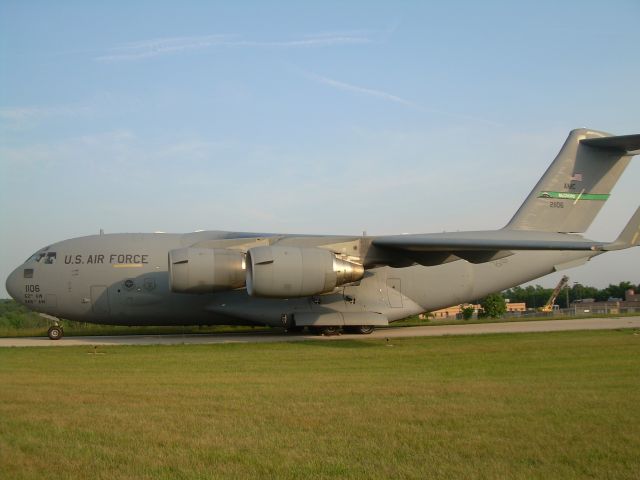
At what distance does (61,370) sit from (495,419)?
7.63 m

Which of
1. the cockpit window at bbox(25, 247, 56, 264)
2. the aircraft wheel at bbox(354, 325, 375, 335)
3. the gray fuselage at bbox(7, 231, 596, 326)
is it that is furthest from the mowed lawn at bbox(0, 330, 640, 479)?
the aircraft wheel at bbox(354, 325, 375, 335)

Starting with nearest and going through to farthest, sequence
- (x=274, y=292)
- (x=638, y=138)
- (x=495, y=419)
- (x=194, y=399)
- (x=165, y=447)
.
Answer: (x=165, y=447), (x=495, y=419), (x=194, y=399), (x=274, y=292), (x=638, y=138)

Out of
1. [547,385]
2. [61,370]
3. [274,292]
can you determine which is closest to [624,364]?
[547,385]

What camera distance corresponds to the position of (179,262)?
54.3ft

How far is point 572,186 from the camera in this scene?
20.9m

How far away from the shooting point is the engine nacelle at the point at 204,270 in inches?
651

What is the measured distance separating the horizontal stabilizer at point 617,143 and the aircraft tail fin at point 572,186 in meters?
0.11

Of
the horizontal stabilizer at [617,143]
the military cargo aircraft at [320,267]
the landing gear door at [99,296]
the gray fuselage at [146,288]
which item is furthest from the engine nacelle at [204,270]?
the horizontal stabilizer at [617,143]

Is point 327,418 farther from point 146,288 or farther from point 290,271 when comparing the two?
point 146,288

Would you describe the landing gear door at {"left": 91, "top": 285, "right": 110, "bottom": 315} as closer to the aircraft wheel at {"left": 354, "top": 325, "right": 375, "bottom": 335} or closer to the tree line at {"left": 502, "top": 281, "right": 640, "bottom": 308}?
the aircraft wheel at {"left": 354, "top": 325, "right": 375, "bottom": 335}

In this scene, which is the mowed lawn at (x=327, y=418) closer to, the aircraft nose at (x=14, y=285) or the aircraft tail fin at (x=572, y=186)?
the aircraft nose at (x=14, y=285)

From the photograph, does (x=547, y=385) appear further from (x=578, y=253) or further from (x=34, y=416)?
(x=578, y=253)

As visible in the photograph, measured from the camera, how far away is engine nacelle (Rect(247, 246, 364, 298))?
1582 cm

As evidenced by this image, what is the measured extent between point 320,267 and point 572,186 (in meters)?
9.23
